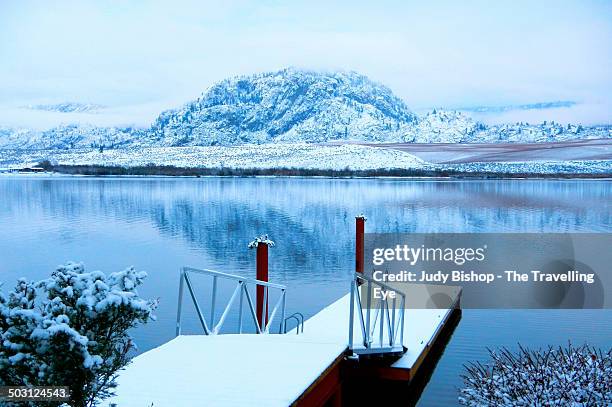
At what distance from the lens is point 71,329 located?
367 centimetres

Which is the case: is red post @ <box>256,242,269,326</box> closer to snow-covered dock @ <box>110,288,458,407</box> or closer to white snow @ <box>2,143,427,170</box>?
snow-covered dock @ <box>110,288,458,407</box>

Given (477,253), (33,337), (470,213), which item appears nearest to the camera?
(33,337)

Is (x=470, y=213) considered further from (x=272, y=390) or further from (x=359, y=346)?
(x=272, y=390)

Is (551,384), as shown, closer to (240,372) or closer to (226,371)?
(240,372)

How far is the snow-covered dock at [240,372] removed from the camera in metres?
5.35

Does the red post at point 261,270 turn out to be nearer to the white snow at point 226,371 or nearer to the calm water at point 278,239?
the calm water at point 278,239

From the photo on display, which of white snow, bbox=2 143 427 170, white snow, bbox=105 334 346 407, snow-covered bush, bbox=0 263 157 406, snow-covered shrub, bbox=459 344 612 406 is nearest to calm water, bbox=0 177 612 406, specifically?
snow-covered shrub, bbox=459 344 612 406

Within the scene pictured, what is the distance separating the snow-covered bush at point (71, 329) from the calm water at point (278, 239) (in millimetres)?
6066

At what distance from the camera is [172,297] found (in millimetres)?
15523

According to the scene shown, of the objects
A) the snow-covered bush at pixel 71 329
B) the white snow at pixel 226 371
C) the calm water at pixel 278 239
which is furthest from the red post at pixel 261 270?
the snow-covered bush at pixel 71 329

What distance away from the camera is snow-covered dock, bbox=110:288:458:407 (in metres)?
5.35

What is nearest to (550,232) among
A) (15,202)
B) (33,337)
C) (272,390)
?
(272,390)

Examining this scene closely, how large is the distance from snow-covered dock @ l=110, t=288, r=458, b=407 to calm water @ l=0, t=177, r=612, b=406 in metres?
2.79

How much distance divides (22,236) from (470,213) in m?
24.0
